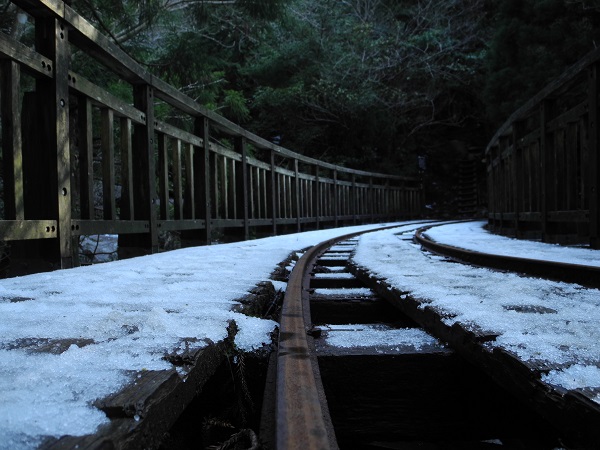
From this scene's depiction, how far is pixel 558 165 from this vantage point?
4.98 metres

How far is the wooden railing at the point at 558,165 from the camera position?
162 inches

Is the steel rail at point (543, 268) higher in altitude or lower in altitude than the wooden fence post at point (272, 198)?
lower

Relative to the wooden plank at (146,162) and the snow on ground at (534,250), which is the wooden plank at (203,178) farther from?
the snow on ground at (534,250)

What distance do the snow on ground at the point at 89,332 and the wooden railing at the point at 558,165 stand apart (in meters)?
3.23

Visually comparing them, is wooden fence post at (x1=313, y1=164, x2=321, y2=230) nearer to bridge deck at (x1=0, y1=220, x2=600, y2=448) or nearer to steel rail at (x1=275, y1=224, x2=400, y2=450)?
bridge deck at (x1=0, y1=220, x2=600, y2=448)

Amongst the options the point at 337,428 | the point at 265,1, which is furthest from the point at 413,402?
the point at 265,1

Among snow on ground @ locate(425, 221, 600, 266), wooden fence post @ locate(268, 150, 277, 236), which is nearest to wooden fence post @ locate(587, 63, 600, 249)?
snow on ground @ locate(425, 221, 600, 266)

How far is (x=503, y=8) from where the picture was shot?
1333 centimetres

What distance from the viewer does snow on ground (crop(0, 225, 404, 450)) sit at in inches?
30.6

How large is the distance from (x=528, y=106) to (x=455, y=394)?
523 cm

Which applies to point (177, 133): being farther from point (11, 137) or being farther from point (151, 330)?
point (151, 330)

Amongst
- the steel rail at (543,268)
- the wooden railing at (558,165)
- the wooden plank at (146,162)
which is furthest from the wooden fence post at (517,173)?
the wooden plank at (146,162)

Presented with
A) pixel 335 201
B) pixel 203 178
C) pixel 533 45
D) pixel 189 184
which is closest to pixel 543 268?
pixel 189 184

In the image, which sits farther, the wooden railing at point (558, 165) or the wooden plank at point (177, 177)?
the wooden plank at point (177, 177)
